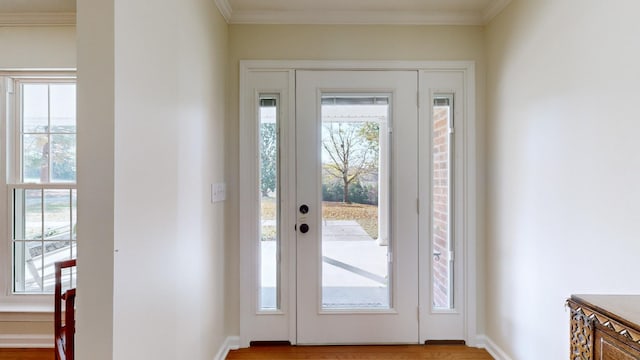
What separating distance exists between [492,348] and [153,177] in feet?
8.04

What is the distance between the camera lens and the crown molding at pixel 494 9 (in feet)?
6.48

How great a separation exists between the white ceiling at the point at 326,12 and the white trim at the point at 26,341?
2.30 m

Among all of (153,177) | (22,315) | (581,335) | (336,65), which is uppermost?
(336,65)

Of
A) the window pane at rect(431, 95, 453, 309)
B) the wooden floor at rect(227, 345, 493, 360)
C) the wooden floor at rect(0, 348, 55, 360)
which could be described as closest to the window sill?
the wooden floor at rect(0, 348, 55, 360)

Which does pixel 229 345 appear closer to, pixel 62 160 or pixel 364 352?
pixel 364 352

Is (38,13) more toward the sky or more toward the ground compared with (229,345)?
more toward the sky

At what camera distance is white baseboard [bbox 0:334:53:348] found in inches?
86.3

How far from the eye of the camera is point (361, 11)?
2.15 metres

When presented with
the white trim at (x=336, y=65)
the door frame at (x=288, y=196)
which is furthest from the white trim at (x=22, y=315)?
the white trim at (x=336, y=65)

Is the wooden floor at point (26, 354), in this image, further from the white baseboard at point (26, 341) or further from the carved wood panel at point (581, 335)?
the carved wood panel at point (581, 335)

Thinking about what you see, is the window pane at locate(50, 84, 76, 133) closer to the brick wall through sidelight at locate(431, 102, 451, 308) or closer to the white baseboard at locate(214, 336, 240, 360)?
the white baseboard at locate(214, 336, 240, 360)

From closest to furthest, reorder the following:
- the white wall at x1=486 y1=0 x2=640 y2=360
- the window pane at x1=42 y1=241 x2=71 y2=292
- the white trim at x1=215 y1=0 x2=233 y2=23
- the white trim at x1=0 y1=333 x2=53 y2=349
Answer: the white wall at x1=486 y1=0 x2=640 y2=360 < the white trim at x1=215 y1=0 x2=233 y2=23 < the white trim at x1=0 y1=333 x2=53 y2=349 < the window pane at x1=42 y1=241 x2=71 y2=292

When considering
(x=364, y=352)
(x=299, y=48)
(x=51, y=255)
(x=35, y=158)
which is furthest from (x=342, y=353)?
(x=35, y=158)

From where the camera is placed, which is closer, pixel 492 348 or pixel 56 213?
pixel 492 348
